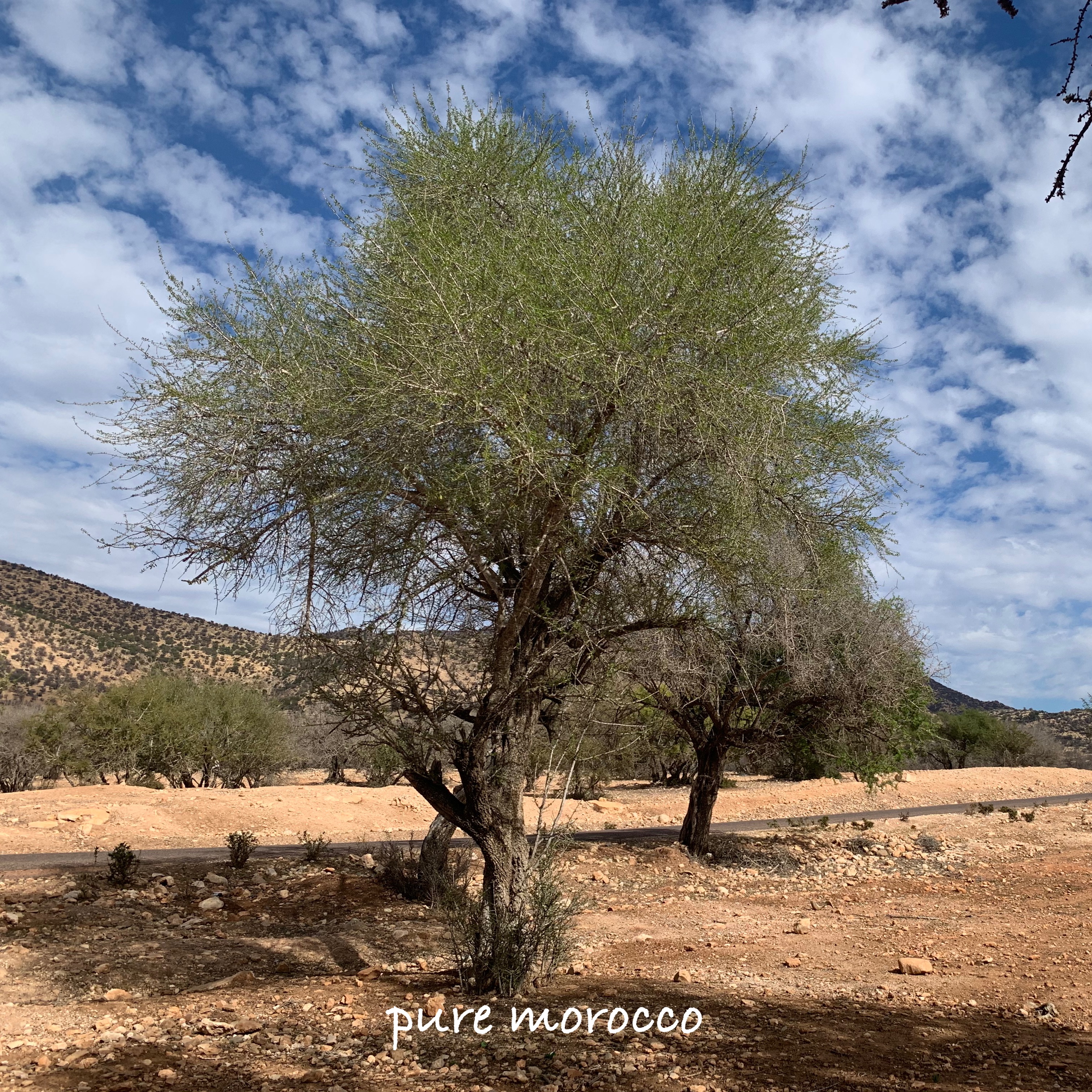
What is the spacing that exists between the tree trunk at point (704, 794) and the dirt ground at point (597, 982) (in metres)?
0.91

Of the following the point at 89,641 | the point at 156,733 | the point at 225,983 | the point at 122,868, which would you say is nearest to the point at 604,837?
the point at 122,868

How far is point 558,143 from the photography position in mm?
8258

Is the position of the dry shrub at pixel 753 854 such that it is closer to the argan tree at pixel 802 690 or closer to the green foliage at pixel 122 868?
the argan tree at pixel 802 690

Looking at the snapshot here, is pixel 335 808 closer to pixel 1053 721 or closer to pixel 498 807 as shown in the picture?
pixel 498 807

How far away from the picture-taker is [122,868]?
1275cm

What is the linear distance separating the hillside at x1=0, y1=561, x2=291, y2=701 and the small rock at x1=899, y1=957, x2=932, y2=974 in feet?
115

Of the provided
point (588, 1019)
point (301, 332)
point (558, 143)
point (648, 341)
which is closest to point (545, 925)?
point (588, 1019)

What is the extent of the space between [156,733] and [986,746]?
39677 mm

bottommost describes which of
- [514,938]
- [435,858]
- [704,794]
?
[435,858]

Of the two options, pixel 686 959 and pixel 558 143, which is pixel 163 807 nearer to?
pixel 686 959

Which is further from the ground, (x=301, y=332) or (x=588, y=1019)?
(x=301, y=332)

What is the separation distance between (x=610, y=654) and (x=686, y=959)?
3.49 m

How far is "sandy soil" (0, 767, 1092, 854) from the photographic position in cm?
1866

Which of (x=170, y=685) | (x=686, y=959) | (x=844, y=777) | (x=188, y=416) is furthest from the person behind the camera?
(x=844, y=777)
